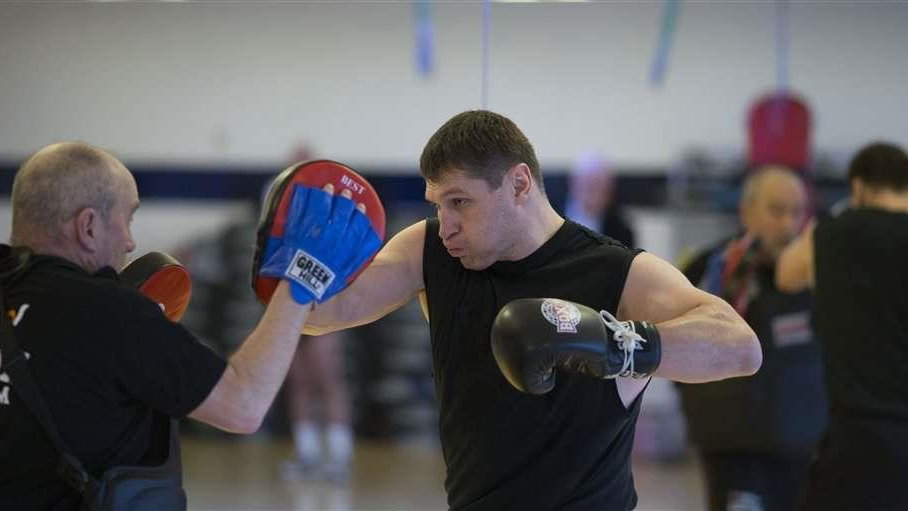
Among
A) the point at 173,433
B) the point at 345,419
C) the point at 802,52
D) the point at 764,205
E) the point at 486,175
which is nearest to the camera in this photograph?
the point at 173,433

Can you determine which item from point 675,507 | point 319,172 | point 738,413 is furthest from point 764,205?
point 319,172

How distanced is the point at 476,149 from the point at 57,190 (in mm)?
750

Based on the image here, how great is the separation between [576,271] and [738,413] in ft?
5.81

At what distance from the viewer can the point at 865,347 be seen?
11.2 feet

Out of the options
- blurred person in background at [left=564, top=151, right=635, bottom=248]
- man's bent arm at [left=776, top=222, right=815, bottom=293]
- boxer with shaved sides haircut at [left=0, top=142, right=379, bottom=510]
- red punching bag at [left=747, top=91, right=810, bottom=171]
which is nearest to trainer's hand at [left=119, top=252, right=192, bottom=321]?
boxer with shaved sides haircut at [left=0, top=142, right=379, bottom=510]

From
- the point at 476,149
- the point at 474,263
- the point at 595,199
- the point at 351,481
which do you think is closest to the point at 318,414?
the point at 351,481

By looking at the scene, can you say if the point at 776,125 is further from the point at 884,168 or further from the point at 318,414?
the point at 884,168

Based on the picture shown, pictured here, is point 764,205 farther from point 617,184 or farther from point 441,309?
point 617,184

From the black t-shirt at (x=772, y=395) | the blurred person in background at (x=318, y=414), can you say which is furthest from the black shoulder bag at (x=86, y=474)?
the blurred person in background at (x=318, y=414)

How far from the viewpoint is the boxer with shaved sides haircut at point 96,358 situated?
1.89 meters

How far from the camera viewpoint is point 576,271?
221cm

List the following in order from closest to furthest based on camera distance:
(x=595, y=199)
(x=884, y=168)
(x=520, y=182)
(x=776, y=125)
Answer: (x=520, y=182)
(x=884, y=168)
(x=595, y=199)
(x=776, y=125)

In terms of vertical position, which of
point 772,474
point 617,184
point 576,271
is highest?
point 576,271

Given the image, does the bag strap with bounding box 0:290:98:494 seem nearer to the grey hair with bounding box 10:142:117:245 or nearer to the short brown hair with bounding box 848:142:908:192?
the grey hair with bounding box 10:142:117:245
